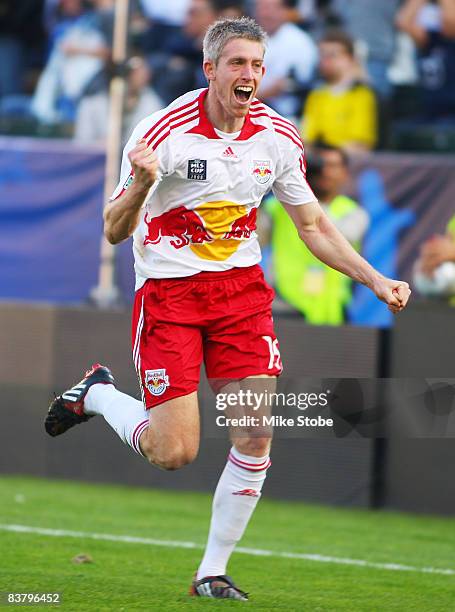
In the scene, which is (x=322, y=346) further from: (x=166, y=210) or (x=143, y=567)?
(x=166, y=210)

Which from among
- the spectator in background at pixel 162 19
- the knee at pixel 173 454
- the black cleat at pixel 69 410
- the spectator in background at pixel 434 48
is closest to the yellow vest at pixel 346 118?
the spectator in background at pixel 434 48

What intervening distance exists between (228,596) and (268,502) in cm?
394

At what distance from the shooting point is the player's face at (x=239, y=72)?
219 inches

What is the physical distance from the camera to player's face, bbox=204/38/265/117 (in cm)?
556

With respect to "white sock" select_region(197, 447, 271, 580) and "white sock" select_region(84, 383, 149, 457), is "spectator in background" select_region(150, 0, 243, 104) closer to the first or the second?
"white sock" select_region(84, 383, 149, 457)

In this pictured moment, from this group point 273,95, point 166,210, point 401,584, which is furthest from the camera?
point 273,95

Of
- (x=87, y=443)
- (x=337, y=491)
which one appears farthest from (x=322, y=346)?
(x=87, y=443)

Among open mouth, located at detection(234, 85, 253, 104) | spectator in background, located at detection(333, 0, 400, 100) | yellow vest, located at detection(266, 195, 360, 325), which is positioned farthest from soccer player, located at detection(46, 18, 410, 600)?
spectator in background, located at detection(333, 0, 400, 100)

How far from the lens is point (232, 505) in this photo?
596cm

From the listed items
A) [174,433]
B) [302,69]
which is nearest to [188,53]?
[302,69]

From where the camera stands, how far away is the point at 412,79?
40.9ft

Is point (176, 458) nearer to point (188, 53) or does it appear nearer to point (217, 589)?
point (217, 589)

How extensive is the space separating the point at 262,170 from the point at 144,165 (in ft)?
2.52

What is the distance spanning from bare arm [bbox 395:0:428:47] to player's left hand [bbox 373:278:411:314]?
7255 mm
